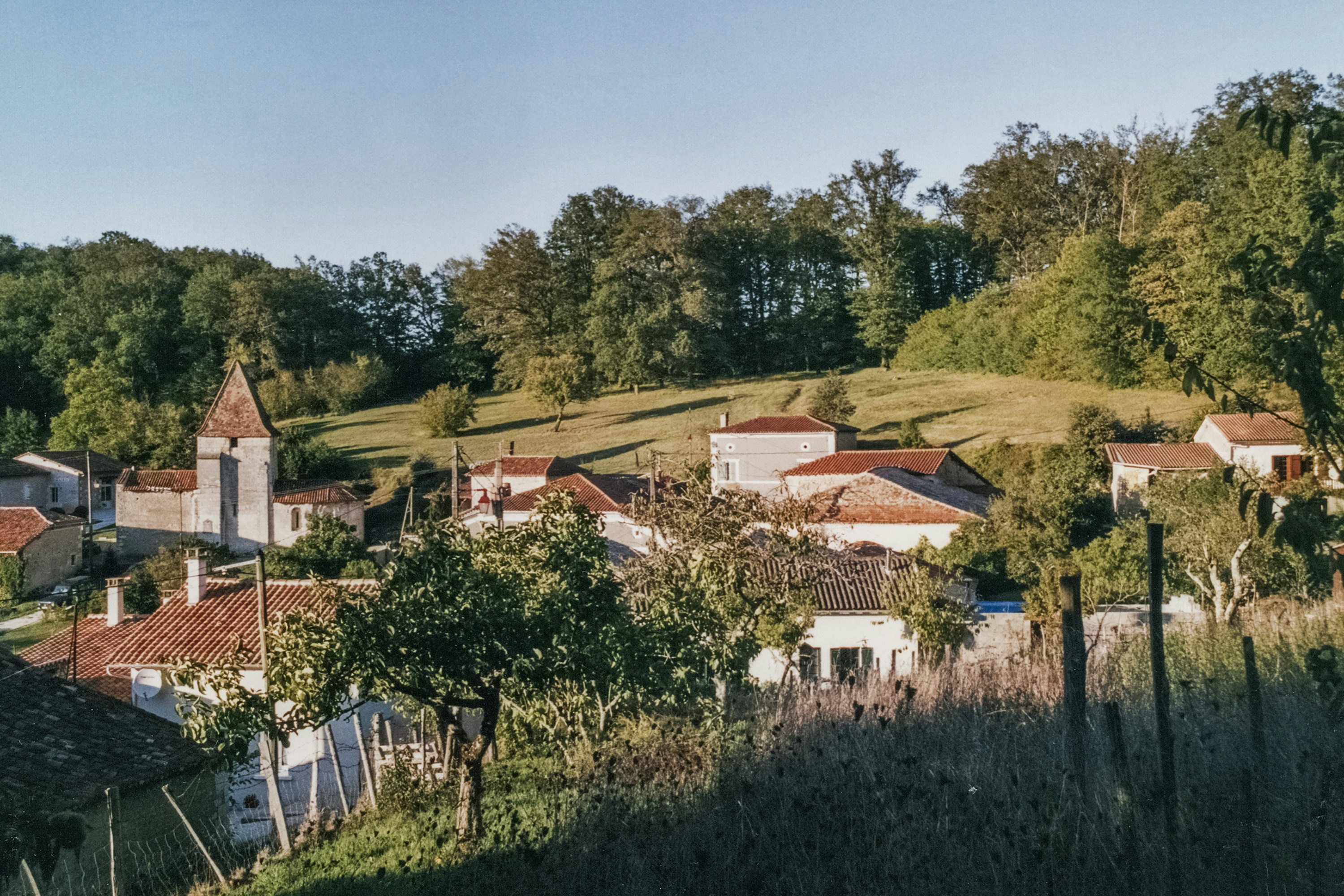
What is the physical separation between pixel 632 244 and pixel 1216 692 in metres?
63.8

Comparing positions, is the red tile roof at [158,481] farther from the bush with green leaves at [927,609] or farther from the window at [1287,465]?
the window at [1287,465]

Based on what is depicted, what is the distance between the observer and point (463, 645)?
27.2 ft

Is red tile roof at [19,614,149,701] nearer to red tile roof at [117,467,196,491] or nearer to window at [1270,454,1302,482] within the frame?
red tile roof at [117,467,196,491]

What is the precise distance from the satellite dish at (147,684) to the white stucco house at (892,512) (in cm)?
1660

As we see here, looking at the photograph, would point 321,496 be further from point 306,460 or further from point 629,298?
point 629,298

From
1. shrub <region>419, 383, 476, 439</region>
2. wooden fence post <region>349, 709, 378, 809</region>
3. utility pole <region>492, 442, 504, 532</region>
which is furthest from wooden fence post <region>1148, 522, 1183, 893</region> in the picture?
shrub <region>419, 383, 476, 439</region>

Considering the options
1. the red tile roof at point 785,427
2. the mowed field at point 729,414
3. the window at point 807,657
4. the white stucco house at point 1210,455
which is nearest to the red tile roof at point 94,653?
the window at point 807,657

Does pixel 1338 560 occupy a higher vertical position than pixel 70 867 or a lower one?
higher

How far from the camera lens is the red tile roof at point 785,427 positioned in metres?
40.6

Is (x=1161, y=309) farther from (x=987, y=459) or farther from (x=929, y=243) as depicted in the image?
(x=929, y=243)

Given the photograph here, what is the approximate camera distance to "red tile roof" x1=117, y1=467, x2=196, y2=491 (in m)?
40.5

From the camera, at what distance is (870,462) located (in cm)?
3559

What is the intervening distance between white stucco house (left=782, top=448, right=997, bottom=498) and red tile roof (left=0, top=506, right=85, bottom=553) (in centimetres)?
2583

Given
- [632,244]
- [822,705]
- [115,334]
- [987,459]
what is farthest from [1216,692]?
[115,334]
